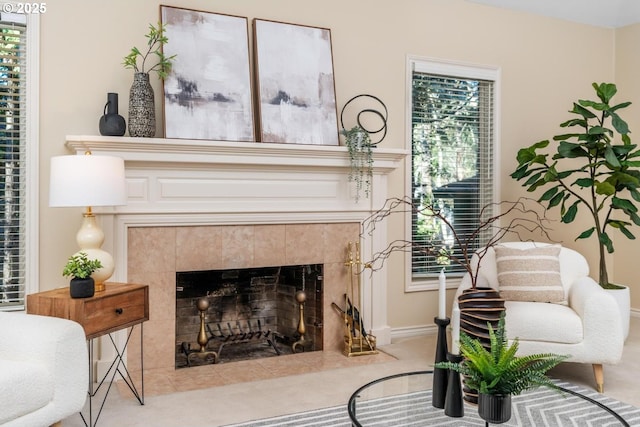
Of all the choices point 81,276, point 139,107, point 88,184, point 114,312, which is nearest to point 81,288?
point 81,276

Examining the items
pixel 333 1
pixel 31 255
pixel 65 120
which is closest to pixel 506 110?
pixel 333 1

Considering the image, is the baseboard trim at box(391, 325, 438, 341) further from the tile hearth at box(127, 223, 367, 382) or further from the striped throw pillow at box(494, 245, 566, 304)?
the striped throw pillow at box(494, 245, 566, 304)

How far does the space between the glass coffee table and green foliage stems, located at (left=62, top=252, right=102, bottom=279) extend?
137 centimetres

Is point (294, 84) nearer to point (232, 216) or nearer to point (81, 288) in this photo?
point (232, 216)

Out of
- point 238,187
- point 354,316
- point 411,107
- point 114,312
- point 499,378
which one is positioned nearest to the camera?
point 499,378

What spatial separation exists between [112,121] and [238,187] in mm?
857

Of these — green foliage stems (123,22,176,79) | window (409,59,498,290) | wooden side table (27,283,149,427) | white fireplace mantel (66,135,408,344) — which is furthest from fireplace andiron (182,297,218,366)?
window (409,59,498,290)

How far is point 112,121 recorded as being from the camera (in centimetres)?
325

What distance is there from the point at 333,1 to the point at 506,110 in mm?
1778

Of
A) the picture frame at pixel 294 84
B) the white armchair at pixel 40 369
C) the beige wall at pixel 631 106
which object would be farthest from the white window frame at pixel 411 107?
the white armchair at pixel 40 369

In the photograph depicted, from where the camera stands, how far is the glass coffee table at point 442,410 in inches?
77.0

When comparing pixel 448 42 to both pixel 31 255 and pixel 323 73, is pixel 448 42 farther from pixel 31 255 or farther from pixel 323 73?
pixel 31 255

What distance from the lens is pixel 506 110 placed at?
15.8ft

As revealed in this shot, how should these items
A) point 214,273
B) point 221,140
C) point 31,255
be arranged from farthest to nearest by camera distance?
point 214,273 < point 221,140 < point 31,255
